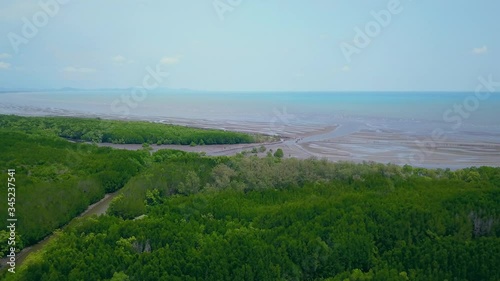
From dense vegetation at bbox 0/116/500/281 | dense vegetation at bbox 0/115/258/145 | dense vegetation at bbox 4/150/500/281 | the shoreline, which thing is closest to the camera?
dense vegetation at bbox 4/150/500/281

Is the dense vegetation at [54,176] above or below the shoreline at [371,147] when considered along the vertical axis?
below

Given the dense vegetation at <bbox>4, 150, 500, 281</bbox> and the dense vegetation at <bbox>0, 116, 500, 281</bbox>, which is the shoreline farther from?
the dense vegetation at <bbox>4, 150, 500, 281</bbox>

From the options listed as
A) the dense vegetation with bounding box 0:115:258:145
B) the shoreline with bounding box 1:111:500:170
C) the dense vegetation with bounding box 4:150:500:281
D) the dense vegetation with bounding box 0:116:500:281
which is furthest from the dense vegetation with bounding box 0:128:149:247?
the shoreline with bounding box 1:111:500:170

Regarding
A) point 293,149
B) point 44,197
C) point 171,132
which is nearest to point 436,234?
point 44,197

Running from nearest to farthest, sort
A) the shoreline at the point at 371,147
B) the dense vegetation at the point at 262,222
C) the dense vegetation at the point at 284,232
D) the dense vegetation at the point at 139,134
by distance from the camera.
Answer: the dense vegetation at the point at 284,232
the dense vegetation at the point at 262,222
the shoreline at the point at 371,147
the dense vegetation at the point at 139,134

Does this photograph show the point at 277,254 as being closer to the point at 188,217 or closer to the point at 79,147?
the point at 188,217

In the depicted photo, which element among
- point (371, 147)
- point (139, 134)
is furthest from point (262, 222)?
point (139, 134)

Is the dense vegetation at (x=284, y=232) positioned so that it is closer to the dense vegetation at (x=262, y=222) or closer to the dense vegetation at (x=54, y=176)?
the dense vegetation at (x=262, y=222)

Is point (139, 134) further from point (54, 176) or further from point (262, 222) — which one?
point (262, 222)

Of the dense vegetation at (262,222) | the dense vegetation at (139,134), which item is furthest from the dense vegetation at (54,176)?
the dense vegetation at (139,134)
